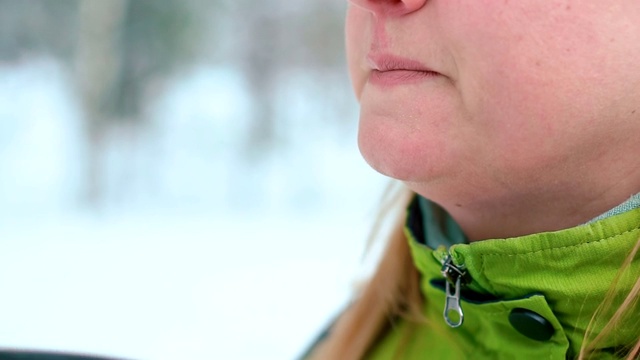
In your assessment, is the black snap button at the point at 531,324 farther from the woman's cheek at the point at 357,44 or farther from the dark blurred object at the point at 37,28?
the dark blurred object at the point at 37,28

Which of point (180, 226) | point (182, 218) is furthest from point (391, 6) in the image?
point (182, 218)

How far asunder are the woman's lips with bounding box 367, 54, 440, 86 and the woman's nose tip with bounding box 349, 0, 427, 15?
4cm

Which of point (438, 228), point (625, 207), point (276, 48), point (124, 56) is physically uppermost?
point (625, 207)

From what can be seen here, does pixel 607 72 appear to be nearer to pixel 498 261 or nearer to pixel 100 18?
pixel 498 261

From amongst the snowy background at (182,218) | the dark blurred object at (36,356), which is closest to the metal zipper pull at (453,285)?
the dark blurred object at (36,356)

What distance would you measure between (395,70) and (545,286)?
234mm

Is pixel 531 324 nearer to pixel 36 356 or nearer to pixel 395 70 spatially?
pixel 395 70

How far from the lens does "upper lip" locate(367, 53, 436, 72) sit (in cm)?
65

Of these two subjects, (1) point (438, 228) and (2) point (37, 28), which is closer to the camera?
(1) point (438, 228)

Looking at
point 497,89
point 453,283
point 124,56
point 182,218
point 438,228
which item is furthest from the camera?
point 124,56

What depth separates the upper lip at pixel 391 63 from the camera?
0.65 meters

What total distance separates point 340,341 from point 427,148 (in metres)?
0.38

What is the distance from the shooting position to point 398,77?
2.19 feet

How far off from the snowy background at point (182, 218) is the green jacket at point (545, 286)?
121 centimetres
